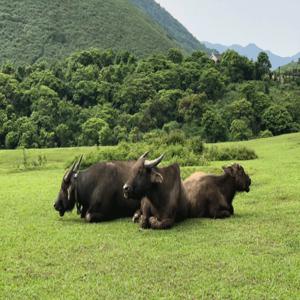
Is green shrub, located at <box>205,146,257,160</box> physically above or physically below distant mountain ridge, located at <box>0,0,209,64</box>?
below

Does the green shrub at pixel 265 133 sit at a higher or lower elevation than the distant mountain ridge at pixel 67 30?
lower

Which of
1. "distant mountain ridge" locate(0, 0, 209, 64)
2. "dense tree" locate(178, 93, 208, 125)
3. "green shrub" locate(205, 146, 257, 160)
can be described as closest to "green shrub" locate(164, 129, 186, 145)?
"green shrub" locate(205, 146, 257, 160)

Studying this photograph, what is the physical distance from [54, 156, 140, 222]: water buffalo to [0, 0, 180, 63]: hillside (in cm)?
7816

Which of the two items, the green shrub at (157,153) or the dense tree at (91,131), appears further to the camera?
the dense tree at (91,131)

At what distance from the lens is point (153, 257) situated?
23.4 feet

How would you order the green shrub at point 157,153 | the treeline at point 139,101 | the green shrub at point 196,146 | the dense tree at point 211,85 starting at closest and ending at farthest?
the green shrub at point 157,153 → the green shrub at point 196,146 → the treeline at point 139,101 → the dense tree at point 211,85

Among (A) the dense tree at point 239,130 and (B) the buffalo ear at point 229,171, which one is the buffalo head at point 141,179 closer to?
(B) the buffalo ear at point 229,171

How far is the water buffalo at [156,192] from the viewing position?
29.4ft

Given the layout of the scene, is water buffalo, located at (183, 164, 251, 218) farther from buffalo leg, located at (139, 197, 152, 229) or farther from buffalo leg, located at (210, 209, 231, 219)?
buffalo leg, located at (139, 197, 152, 229)

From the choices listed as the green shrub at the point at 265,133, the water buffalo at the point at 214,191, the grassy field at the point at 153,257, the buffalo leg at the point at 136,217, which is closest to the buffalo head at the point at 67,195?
the grassy field at the point at 153,257

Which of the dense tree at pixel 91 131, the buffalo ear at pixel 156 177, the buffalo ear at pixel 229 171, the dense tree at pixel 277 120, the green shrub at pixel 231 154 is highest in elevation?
the buffalo ear at pixel 156 177

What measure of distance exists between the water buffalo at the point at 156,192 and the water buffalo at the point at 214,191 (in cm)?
45

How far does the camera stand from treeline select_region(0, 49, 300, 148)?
163ft

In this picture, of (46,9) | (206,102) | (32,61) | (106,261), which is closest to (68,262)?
(106,261)
